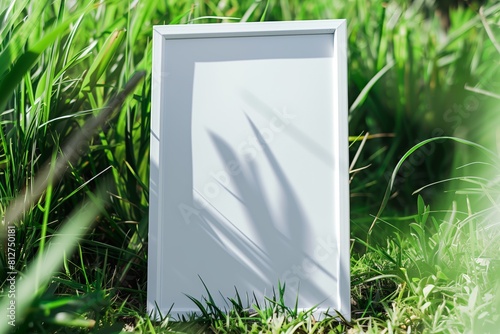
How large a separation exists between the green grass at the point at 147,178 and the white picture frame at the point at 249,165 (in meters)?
0.06

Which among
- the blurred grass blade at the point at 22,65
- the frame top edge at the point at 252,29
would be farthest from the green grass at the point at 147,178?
the frame top edge at the point at 252,29

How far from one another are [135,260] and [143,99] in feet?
1.33

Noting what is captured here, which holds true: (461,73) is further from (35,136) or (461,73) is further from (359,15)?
(35,136)

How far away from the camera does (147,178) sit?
4.82 feet

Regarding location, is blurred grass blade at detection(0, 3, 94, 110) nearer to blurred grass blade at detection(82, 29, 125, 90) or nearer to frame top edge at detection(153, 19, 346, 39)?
frame top edge at detection(153, 19, 346, 39)

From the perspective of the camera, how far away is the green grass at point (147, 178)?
1.04 m

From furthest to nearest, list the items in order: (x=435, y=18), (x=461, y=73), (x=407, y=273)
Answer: (x=435, y=18) → (x=461, y=73) → (x=407, y=273)

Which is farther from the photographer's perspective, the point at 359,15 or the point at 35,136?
the point at 359,15

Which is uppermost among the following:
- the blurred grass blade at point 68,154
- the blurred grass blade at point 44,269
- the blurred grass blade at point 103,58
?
the blurred grass blade at point 103,58

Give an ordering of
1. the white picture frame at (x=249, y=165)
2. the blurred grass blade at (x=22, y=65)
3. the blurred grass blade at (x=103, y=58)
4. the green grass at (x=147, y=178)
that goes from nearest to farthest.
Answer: the blurred grass blade at (x=22, y=65) < the green grass at (x=147, y=178) < the white picture frame at (x=249, y=165) < the blurred grass blade at (x=103, y=58)

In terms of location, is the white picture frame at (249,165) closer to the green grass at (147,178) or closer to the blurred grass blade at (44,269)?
the green grass at (147,178)

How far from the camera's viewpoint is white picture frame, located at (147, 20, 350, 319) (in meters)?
1.15

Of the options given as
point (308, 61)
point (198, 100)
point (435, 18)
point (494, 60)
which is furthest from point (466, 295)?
point (435, 18)

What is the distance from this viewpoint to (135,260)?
1.33m
